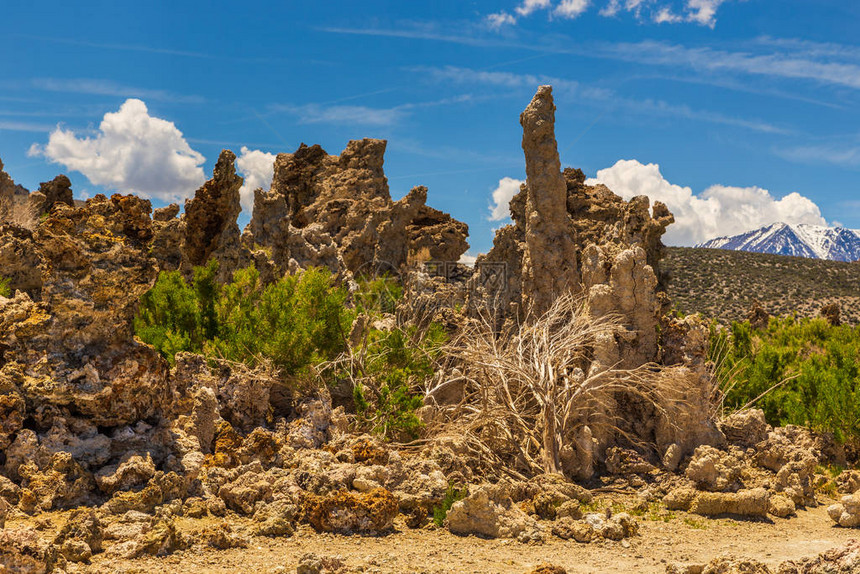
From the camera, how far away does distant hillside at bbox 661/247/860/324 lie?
4450 centimetres

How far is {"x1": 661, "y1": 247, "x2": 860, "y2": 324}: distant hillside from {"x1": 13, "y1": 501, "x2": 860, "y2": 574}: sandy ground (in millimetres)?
35782

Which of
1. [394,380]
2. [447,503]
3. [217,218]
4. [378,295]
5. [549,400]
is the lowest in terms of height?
[447,503]

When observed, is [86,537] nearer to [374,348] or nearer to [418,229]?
[374,348]

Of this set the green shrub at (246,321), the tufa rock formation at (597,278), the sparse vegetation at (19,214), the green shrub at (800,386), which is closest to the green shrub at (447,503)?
the tufa rock formation at (597,278)

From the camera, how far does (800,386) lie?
1170 centimetres

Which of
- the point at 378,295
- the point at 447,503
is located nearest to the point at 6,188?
the point at 378,295

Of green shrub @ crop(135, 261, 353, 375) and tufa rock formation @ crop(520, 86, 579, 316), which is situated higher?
tufa rock formation @ crop(520, 86, 579, 316)

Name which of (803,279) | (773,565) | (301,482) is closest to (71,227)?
(301,482)

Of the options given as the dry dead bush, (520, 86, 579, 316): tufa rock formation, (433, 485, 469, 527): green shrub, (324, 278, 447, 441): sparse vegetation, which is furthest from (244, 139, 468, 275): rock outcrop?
(433, 485, 469, 527): green shrub

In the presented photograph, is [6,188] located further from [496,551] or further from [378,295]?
[496,551]

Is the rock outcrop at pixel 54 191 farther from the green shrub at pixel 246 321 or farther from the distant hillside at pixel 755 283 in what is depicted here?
the distant hillside at pixel 755 283

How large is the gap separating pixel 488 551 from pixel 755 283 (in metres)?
51.0

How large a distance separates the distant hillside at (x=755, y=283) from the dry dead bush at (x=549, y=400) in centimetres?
3357

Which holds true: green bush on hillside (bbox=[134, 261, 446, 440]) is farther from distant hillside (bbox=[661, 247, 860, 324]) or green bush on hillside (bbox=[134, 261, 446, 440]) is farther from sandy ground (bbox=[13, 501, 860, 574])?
distant hillside (bbox=[661, 247, 860, 324])
